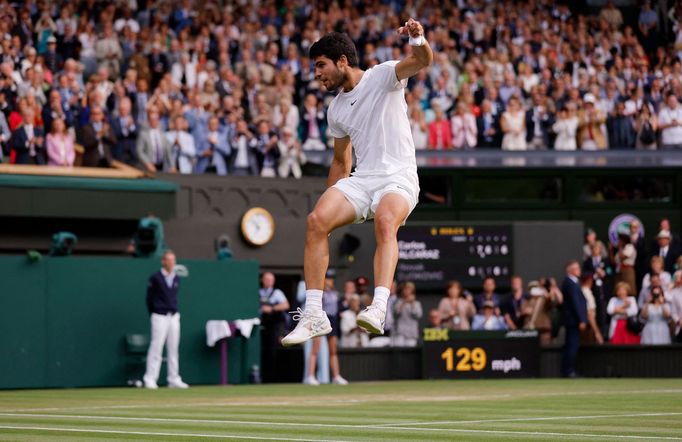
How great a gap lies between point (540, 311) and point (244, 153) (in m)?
5.98

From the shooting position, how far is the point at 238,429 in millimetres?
10289

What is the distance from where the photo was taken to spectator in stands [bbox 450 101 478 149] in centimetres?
2811

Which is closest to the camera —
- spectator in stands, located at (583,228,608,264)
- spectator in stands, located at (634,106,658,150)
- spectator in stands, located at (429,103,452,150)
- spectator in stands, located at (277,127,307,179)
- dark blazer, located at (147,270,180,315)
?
dark blazer, located at (147,270,180,315)

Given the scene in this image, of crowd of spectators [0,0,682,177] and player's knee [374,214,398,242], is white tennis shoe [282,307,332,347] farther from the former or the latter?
crowd of spectators [0,0,682,177]

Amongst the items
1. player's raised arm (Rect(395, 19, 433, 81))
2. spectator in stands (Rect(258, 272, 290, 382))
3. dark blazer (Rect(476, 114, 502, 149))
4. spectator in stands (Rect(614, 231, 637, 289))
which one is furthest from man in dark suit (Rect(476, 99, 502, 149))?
player's raised arm (Rect(395, 19, 433, 81))

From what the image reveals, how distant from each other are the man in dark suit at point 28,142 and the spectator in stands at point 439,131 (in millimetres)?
8556

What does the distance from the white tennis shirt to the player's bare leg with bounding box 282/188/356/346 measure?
0.35m

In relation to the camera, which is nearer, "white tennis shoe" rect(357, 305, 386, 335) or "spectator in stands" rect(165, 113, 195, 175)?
"white tennis shoe" rect(357, 305, 386, 335)

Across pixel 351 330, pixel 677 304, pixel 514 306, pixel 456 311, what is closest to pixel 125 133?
pixel 351 330

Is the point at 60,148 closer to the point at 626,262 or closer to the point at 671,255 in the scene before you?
the point at 626,262

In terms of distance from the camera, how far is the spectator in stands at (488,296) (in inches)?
978

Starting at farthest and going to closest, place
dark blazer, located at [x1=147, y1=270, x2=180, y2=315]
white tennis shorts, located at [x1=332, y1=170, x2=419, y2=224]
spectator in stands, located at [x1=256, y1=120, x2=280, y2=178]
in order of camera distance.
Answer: spectator in stands, located at [x1=256, y1=120, x2=280, y2=178] → dark blazer, located at [x1=147, y1=270, x2=180, y2=315] → white tennis shorts, located at [x1=332, y1=170, x2=419, y2=224]

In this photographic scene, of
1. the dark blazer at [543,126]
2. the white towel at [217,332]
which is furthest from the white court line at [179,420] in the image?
the dark blazer at [543,126]

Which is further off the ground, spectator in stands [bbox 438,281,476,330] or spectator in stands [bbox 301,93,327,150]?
spectator in stands [bbox 301,93,327,150]
